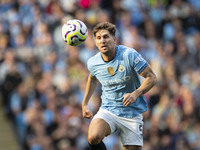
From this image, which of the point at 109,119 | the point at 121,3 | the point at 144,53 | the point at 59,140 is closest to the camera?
the point at 109,119

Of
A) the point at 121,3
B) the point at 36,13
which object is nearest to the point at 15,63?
the point at 36,13

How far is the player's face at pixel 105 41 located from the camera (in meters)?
Answer: 7.58

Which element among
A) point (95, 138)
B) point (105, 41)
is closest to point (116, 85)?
point (105, 41)

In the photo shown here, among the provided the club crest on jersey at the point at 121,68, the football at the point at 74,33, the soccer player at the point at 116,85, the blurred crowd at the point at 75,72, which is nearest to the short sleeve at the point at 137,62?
the soccer player at the point at 116,85

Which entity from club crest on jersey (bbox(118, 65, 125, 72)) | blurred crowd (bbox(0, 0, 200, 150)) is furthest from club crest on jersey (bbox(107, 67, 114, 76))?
blurred crowd (bbox(0, 0, 200, 150))

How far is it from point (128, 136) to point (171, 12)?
1032cm

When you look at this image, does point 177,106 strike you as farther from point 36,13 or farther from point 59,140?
point 36,13

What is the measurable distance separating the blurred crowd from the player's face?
17.2ft

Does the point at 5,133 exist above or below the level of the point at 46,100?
below

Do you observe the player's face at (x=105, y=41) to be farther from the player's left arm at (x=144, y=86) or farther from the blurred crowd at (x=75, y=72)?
the blurred crowd at (x=75, y=72)

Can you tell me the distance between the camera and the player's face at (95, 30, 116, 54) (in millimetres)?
7578

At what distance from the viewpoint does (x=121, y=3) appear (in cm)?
1684

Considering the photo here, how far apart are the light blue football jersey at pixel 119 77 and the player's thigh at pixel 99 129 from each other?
316 mm

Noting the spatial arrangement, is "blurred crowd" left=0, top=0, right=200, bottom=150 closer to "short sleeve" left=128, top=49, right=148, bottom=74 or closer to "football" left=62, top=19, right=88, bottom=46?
"football" left=62, top=19, right=88, bottom=46
